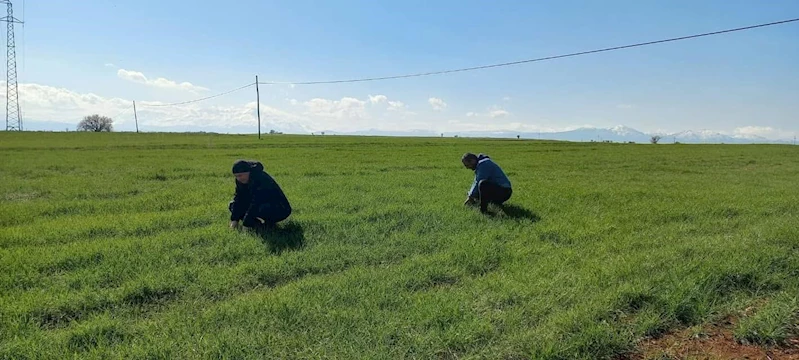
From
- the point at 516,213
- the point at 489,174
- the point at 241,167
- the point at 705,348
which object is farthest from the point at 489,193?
the point at 705,348

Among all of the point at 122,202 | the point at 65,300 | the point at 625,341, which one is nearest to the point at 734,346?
the point at 625,341

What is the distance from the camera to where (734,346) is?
132 inches

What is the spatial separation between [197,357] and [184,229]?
3.99 m

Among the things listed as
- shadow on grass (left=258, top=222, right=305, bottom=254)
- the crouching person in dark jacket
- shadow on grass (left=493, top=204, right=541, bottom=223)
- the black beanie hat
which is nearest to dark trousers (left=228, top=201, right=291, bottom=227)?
the crouching person in dark jacket

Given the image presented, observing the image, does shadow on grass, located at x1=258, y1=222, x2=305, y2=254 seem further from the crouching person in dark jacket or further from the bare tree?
the bare tree

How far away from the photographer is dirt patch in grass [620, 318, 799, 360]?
126 inches

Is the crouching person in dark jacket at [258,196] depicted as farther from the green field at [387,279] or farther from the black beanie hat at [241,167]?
the green field at [387,279]

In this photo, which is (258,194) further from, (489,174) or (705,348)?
(705,348)

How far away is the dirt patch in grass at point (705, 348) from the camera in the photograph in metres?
3.20

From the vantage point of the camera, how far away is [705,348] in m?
3.30

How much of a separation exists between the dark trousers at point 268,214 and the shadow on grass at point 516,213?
357 centimetres

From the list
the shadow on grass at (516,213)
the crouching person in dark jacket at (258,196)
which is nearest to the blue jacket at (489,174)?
the shadow on grass at (516,213)

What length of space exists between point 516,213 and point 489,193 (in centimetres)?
67

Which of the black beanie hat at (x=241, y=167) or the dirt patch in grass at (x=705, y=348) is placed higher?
the black beanie hat at (x=241, y=167)
